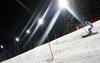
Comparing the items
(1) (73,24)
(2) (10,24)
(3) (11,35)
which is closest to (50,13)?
(1) (73,24)

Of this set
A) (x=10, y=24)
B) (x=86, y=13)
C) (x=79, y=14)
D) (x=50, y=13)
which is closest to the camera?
(x=86, y=13)

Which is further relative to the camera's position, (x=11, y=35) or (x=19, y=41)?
(x=11, y=35)

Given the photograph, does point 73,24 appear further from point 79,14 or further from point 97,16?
point 97,16

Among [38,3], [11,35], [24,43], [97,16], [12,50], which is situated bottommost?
[12,50]

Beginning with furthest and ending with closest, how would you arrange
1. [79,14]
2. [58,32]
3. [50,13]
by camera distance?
1. [50,13]
2. [58,32]
3. [79,14]

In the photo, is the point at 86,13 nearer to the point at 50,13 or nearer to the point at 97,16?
the point at 97,16

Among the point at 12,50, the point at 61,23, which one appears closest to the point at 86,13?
the point at 61,23

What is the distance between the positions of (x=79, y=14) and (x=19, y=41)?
17.9 m

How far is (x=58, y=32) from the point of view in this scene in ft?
51.6

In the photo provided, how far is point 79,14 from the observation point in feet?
46.2

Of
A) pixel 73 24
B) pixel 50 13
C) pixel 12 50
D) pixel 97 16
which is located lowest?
pixel 12 50

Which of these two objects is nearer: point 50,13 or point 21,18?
point 50,13

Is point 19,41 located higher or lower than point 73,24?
lower

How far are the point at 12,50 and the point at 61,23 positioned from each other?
18.2 metres
